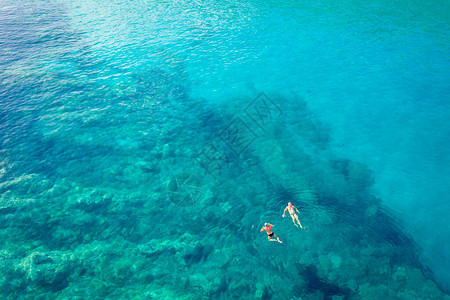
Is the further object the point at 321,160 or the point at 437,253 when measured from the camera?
the point at 321,160

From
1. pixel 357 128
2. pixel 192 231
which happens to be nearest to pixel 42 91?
pixel 192 231

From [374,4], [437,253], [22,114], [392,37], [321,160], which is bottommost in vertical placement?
[437,253]

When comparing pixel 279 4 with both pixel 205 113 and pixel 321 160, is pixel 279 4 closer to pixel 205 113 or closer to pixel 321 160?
pixel 205 113

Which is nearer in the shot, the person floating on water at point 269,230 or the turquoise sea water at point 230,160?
the turquoise sea water at point 230,160

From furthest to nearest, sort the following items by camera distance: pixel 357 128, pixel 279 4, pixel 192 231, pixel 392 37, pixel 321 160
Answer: pixel 279 4, pixel 392 37, pixel 357 128, pixel 321 160, pixel 192 231

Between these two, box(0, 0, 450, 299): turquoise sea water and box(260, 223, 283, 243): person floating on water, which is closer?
box(0, 0, 450, 299): turquoise sea water

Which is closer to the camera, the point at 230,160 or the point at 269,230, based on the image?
the point at 269,230

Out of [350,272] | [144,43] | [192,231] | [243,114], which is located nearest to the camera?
[350,272]

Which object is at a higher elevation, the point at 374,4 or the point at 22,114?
the point at 374,4
